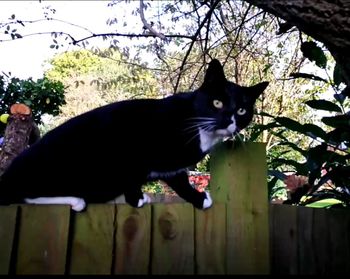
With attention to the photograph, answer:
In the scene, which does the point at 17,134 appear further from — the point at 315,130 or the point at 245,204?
the point at 245,204

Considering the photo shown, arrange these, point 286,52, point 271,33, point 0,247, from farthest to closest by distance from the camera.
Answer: point 286,52 < point 271,33 < point 0,247

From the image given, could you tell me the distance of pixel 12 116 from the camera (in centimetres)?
362

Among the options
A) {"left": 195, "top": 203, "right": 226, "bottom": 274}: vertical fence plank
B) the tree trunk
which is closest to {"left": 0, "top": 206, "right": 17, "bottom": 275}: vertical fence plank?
{"left": 195, "top": 203, "right": 226, "bottom": 274}: vertical fence plank

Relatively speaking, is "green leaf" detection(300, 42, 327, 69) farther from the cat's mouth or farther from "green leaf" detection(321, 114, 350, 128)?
the cat's mouth

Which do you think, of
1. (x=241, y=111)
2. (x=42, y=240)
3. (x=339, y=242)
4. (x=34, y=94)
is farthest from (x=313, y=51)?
(x=34, y=94)

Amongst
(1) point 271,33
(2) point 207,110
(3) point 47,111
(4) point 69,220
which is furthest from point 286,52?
(4) point 69,220

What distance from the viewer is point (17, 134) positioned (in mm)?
3471

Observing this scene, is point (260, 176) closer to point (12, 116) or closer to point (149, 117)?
point (149, 117)

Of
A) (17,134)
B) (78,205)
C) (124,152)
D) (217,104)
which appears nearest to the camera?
(78,205)

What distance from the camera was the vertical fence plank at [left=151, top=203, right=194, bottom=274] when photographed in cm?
123

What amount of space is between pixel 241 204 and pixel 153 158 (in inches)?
12.4

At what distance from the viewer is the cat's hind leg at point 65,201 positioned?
1.22 m

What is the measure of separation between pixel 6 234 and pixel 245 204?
666 millimetres

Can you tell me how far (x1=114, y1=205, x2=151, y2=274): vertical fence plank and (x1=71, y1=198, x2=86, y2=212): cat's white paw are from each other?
10 cm
